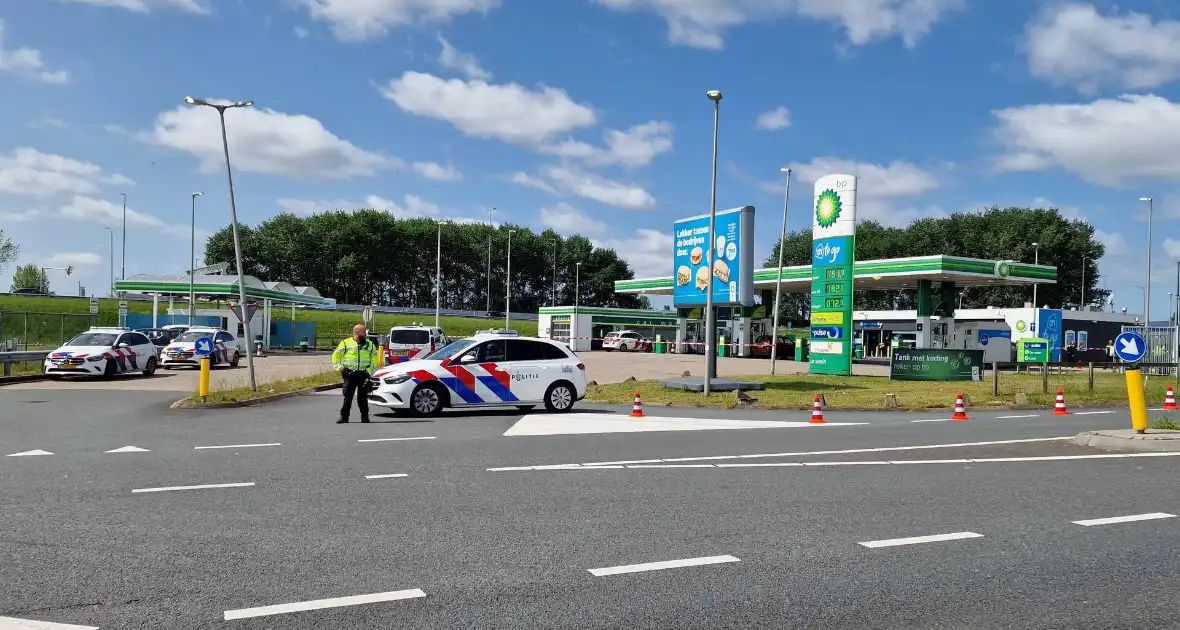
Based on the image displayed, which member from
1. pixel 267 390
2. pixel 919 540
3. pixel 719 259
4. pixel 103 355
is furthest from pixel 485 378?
pixel 103 355

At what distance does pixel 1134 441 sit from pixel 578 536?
9.34 m

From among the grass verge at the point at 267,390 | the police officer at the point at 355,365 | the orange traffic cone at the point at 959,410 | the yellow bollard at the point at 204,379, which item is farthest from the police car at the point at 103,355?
the orange traffic cone at the point at 959,410

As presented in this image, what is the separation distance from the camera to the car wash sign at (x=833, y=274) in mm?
33969

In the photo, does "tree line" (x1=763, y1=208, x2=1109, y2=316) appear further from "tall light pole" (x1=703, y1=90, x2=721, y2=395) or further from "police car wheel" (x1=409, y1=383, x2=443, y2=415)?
"police car wheel" (x1=409, y1=383, x2=443, y2=415)

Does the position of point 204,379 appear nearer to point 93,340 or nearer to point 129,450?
point 129,450

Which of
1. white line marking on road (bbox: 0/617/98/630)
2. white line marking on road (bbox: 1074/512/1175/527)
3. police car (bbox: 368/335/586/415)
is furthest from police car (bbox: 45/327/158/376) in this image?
white line marking on road (bbox: 1074/512/1175/527)

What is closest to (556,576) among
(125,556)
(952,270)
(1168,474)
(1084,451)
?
(125,556)

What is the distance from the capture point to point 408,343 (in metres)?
33.6

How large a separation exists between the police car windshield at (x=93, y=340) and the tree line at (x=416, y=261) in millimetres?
76064

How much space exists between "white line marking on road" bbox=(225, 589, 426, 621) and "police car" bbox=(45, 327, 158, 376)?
26.2 m

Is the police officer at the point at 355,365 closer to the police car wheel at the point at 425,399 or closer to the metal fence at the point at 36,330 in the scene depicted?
the police car wheel at the point at 425,399

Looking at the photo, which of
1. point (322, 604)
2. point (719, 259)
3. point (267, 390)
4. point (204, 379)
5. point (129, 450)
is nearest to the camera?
point (322, 604)

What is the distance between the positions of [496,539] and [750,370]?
3645cm

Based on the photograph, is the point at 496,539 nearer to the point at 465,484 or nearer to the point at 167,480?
the point at 465,484
